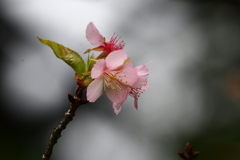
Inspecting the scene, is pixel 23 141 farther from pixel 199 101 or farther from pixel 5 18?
pixel 199 101

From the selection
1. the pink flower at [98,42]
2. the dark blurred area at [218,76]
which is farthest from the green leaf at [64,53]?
the dark blurred area at [218,76]

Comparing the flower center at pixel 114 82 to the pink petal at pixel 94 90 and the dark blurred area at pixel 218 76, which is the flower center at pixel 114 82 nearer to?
the pink petal at pixel 94 90

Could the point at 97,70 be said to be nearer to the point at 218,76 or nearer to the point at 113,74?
the point at 113,74

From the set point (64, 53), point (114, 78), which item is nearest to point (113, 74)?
point (114, 78)

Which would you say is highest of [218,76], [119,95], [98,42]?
[98,42]

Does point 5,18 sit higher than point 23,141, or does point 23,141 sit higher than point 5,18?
point 5,18

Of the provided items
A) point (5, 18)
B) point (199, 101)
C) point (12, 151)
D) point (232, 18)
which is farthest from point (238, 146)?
point (232, 18)

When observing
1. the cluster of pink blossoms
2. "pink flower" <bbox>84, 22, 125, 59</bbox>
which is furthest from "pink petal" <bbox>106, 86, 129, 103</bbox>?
"pink flower" <bbox>84, 22, 125, 59</bbox>
